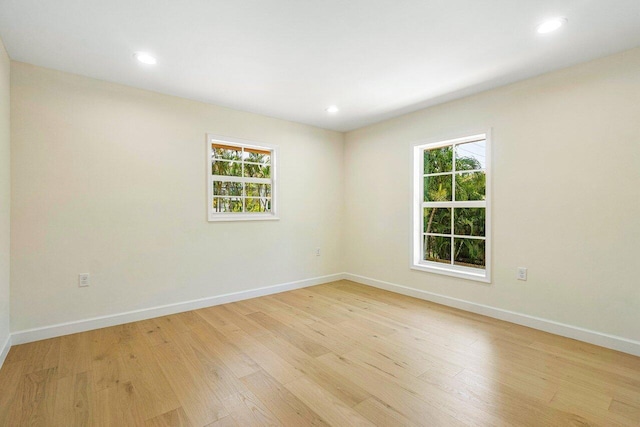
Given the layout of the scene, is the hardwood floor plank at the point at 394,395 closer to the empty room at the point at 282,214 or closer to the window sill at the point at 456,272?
the empty room at the point at 282,214

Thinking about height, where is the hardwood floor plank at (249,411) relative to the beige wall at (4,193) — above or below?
below

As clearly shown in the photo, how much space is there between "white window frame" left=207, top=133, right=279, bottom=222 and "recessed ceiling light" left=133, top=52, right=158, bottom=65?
110 cm

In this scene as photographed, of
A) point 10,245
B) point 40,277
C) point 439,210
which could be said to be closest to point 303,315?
point 439,210

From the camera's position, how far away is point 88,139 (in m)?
2.91

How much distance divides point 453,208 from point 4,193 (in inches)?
172

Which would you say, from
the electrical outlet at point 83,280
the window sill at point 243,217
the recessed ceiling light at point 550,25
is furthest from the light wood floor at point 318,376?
the recessed ceiling light at point 550,25

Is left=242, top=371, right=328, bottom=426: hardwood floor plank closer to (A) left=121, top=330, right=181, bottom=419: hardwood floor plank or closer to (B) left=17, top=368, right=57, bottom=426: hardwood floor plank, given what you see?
(A) left=121, top=330, right=181, bottom=419: hardwood floor plank

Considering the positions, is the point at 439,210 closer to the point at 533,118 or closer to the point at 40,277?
the point at 533,118

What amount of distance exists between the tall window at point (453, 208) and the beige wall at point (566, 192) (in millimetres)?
139

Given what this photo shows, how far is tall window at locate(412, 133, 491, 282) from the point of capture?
136 inches

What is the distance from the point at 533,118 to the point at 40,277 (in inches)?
190

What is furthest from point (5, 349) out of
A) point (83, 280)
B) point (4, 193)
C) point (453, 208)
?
point (453, 208)

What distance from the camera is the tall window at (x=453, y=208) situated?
346 cm

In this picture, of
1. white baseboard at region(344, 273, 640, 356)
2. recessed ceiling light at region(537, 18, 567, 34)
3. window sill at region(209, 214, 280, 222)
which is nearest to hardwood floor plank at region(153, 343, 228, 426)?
window sill at region(209, 214, 280, 222)
